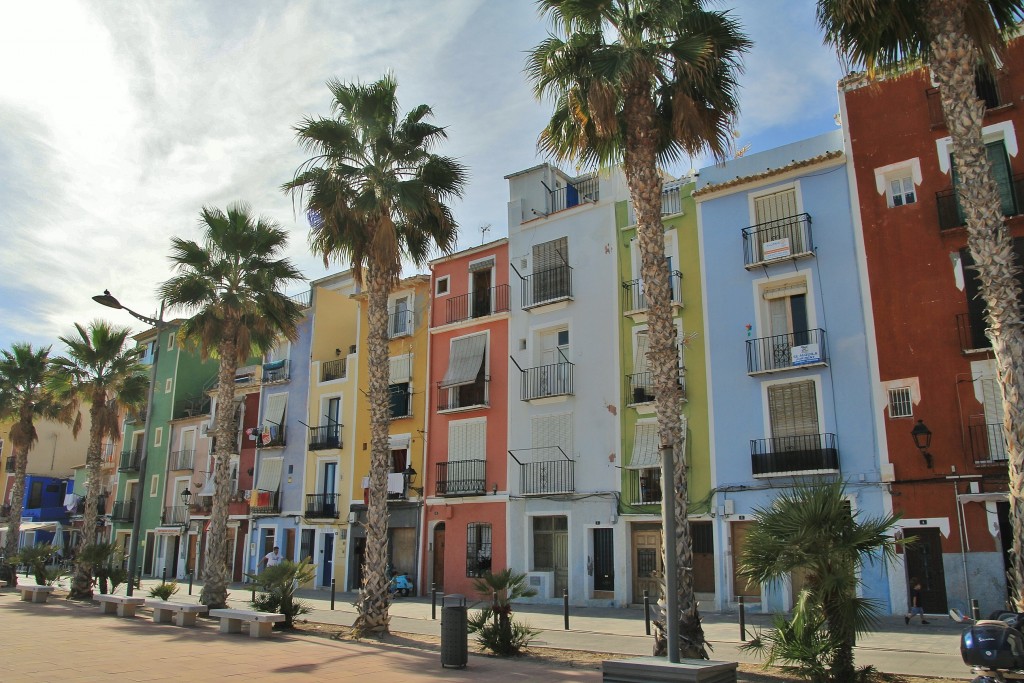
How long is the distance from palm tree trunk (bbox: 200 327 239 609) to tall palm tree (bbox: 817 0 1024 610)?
58.2 ft

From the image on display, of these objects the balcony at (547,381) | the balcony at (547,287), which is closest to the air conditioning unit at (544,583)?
the balcony at (547,381)

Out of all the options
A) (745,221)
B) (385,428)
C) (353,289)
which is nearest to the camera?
(385,428)

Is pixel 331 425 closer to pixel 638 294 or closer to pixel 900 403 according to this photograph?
pixel 638 294

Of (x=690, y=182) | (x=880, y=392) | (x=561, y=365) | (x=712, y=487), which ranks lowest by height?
(x=712, y=487)

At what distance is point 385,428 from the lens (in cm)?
1778

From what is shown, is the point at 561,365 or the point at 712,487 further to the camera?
the point at 561,365

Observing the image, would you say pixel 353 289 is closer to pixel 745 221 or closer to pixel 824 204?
pixel 745 221

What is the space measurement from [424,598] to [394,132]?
16472 millimetres

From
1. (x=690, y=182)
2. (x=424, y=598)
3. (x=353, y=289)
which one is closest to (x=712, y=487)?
(x=690, y=182)

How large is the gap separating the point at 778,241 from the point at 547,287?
823cm

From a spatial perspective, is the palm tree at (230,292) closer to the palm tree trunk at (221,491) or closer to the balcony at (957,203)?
the palm tree trunk at (221,491)

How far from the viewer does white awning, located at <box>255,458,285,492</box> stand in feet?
119

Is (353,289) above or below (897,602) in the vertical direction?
above

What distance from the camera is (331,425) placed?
34.1m
